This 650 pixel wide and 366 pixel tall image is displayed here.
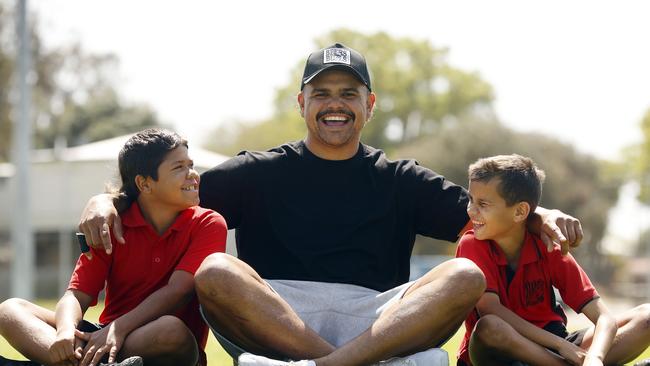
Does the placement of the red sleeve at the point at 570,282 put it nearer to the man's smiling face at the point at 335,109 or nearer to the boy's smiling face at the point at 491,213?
the boy's smiling face at the point at 491,213

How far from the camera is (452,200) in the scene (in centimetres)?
518

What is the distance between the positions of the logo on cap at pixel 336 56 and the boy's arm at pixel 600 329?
70.1 inches

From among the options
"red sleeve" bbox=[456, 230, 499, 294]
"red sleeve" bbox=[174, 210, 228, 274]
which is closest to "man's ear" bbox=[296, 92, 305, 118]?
"red sleeve" bbox=[174, 210, 228, 274]

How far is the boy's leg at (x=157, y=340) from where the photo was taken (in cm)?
427

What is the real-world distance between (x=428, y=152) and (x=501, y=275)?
41054mm

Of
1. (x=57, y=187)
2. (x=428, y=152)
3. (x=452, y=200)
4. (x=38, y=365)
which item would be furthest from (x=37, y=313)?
(x=428, y=152)

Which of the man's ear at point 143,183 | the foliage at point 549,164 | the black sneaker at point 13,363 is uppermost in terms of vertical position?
the man's ear at point 143,183

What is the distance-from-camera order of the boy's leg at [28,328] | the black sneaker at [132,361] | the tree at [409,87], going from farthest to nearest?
the tree at [409,87] → the boy's leg at [28,328] → the black sneaker at [132,361]

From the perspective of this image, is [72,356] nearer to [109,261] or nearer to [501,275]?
[109,261]

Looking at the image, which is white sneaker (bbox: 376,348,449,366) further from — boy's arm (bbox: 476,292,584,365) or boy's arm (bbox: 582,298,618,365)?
boy's arm (bbox: 582,298,618,365)

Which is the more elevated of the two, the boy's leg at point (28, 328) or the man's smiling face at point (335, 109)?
the man's smiling face at point (335, 109)

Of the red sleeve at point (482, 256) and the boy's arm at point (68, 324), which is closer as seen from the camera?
the boy's arm at point (68, 324)

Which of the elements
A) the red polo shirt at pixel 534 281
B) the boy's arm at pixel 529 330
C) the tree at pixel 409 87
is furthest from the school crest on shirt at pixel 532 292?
the tree at pixel 409 87

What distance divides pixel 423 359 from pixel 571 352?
694 mm
